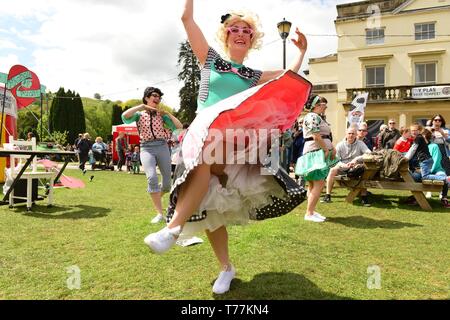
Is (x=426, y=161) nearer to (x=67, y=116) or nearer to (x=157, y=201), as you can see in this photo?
(x=157, y=201)

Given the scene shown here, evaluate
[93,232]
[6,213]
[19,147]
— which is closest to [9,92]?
[19,147]

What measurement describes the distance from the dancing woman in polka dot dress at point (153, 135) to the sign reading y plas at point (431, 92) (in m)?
22.9

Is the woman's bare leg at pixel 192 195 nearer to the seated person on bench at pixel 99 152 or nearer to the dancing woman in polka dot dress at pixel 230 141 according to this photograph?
the dancing woman in polka dot dress at pixel 230 141

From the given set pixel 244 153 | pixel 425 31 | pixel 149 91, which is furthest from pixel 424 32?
pixel 244 153

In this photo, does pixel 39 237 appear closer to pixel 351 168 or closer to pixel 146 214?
pixel 146 214

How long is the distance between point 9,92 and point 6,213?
556 cm

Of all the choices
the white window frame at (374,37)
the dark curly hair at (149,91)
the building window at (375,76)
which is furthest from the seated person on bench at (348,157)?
the white window frame at (374,37)

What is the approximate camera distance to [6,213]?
17.3 feet

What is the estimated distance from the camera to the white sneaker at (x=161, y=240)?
186cm

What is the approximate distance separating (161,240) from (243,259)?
1343mm

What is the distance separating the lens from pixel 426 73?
24047 millimetres

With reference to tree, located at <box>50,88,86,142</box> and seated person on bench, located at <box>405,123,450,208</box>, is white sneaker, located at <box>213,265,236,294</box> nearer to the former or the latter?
seated person on bench, located at <box>405,123,450,208</box>

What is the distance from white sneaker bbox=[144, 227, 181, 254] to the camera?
1.86 m

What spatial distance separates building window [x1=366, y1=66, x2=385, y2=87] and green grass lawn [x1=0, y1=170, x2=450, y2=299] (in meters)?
22.1
